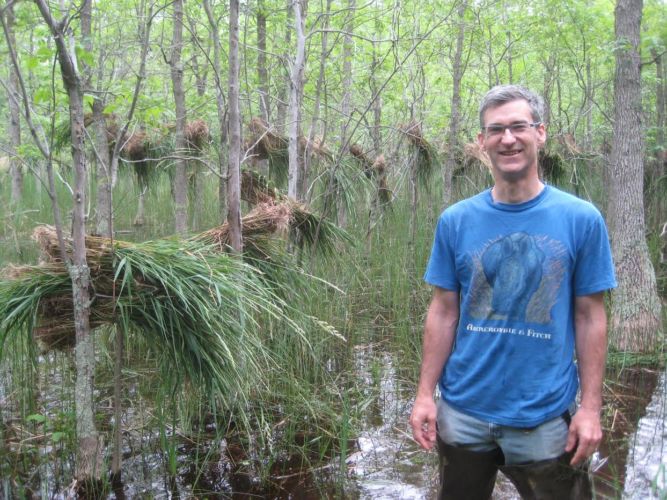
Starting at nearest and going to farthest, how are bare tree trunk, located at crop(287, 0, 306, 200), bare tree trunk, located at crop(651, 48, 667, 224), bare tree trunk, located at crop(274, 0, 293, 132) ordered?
bare tree trunk, located at crop(287, 0, 306, 200) < bare tree trunk, located at crop(274, 0, 293, 132) < bare tree trunk, located at crop(651, 48, 667, 224)

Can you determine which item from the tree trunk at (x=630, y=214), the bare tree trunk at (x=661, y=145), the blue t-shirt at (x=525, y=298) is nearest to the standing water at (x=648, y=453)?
the tree trunk at (x=630, y=214)

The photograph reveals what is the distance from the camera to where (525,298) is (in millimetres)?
Answer: 1726

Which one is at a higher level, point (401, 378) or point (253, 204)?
point (253, 204)

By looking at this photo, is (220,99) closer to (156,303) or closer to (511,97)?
(156,303)

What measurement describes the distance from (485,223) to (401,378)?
111 inches

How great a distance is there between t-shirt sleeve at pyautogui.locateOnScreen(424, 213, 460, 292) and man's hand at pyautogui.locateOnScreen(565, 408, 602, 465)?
0.50 m

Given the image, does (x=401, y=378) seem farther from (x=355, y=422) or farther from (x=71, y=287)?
(x=71, y=287)

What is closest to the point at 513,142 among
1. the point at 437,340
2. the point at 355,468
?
the point at 437,340

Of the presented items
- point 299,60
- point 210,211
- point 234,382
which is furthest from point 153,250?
point 210,211

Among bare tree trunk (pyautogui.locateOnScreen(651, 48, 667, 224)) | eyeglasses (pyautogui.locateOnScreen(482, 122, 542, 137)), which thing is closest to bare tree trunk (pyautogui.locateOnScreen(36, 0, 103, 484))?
eyeglasses (pyautogui.locateOnScreen(482, 122, 542, 137))

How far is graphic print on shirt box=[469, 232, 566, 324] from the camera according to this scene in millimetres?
1704

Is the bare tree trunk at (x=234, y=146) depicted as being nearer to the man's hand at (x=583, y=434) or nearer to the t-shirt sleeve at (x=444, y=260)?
the t-shirt sleeve at (x=444, y=260)

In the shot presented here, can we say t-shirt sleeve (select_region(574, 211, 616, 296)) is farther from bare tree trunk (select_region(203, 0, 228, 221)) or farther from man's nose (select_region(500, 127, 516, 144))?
bare tree trunk (select_region(203, 0, 228, 221))

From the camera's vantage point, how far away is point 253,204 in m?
4.34
